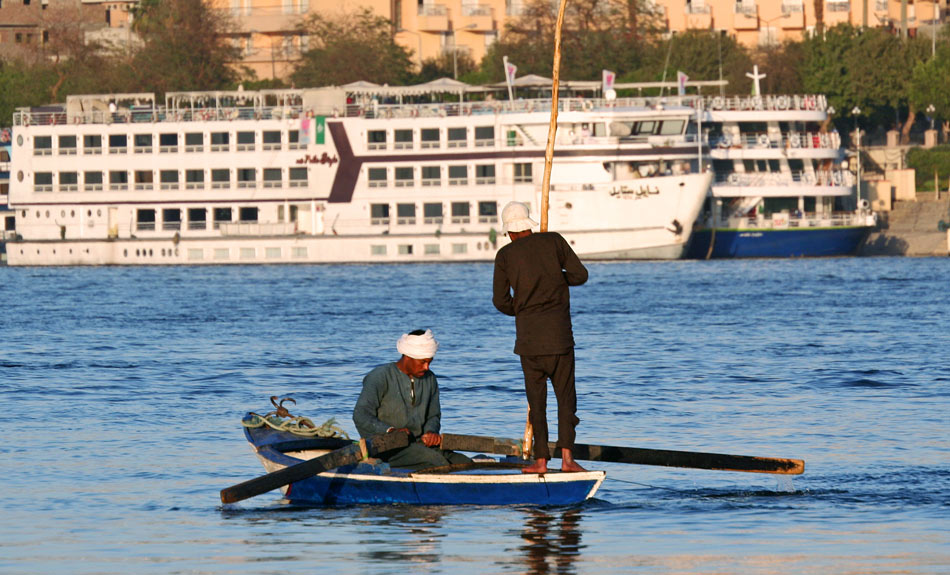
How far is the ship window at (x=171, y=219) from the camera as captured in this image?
78875mm

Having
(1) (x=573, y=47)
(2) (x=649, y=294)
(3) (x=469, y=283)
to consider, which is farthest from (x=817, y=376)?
(1) (x=573, y=47)

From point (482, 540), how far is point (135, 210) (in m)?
68.2

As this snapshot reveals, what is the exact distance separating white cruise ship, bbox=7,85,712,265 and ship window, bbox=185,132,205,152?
0.04m

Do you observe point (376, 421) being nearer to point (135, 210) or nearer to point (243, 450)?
point (243, 450)

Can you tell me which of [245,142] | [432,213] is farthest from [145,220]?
[432,213]

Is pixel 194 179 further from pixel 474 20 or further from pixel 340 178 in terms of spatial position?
pixel 474 20

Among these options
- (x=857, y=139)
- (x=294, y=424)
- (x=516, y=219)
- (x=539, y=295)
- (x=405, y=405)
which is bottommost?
(x=294, y=424)

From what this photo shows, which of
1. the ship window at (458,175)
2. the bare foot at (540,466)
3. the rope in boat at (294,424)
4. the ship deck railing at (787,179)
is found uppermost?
the ship window at (458,175)

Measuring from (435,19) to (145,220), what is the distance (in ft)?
101

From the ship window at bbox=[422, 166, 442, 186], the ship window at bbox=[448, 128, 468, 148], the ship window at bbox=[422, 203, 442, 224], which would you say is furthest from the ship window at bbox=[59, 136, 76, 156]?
the ship window at bbox=[448, 128, 468, 148]

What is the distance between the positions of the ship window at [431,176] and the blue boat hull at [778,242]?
11241 mm

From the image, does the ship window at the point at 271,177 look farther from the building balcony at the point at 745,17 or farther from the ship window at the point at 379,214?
the building balcony at the point at 745,17

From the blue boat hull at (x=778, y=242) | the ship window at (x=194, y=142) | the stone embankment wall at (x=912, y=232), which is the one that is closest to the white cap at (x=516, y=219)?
the blue boat hull at (x=778, y=242)

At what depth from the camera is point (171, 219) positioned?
7931 cm
